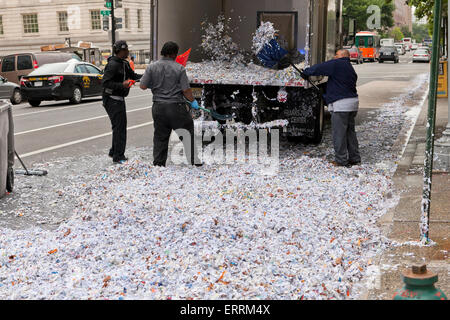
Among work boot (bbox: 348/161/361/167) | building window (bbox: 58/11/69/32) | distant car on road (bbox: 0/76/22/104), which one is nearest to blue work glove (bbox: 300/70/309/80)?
work boot (bbox: 348/161/361/167)

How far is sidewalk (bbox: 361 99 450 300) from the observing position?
4.36 m

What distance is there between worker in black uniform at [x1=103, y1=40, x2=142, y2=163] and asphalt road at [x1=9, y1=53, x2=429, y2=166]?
1349 mm

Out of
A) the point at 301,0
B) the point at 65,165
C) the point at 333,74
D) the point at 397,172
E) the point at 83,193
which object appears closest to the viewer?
the point at 83,193

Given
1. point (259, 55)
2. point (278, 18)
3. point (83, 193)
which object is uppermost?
point (278, 18)

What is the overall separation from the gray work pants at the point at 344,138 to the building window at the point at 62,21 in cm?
5074

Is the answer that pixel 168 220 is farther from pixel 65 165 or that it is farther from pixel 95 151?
pixel 95 151

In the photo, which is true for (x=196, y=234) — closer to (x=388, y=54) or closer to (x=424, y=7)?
(x=424, y=7)

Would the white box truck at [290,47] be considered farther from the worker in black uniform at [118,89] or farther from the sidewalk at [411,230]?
the sidewalk at [411,230]

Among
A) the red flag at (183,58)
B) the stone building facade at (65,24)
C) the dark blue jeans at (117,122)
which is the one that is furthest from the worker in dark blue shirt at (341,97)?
the stone building facade at (65,24)

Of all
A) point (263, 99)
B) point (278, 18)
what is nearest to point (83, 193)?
point (263, 99)

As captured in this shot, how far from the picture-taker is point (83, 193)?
767 cm

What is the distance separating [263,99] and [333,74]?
1.71m

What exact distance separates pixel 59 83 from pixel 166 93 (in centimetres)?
1299

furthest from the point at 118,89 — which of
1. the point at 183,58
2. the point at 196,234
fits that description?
the point at 196,234
